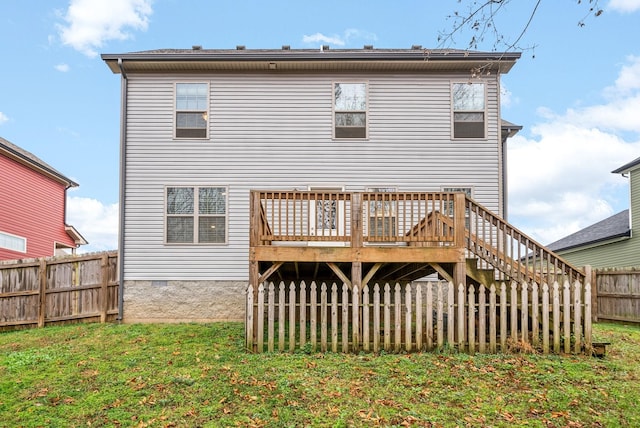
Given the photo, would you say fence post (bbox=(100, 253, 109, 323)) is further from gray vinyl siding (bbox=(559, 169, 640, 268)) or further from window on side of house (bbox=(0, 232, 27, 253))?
gray vinyl siding (bbox=(559, 169, 640, 268))

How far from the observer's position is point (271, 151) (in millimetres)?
13344

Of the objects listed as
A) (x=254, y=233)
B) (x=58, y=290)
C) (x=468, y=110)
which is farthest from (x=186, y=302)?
(x=468, y=110)

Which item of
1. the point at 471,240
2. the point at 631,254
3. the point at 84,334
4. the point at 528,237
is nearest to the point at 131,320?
the point at 84,334

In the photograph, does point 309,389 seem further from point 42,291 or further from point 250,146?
point 42,291

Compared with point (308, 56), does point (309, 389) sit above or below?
below

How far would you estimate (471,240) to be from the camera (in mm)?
9875

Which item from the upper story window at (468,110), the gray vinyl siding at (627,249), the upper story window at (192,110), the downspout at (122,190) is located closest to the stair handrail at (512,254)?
the upper story window at (468,110)

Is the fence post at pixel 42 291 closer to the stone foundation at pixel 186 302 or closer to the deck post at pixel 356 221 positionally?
the stone foundation at pixel 186 302

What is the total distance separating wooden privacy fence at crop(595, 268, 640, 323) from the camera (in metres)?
14.9

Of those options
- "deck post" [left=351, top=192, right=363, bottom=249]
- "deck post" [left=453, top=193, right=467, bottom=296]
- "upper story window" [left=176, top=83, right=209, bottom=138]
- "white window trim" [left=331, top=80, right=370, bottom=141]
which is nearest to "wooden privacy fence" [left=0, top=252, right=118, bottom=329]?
"upper story window" [left=176, top=83, right=209, bottom=138]

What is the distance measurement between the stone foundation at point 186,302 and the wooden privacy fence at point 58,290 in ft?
3.06

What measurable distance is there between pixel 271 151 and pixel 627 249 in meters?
15.2

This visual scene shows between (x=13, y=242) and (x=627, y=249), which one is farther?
(x=627, y=249)

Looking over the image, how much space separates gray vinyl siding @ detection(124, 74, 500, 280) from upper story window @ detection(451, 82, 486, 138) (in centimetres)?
19
